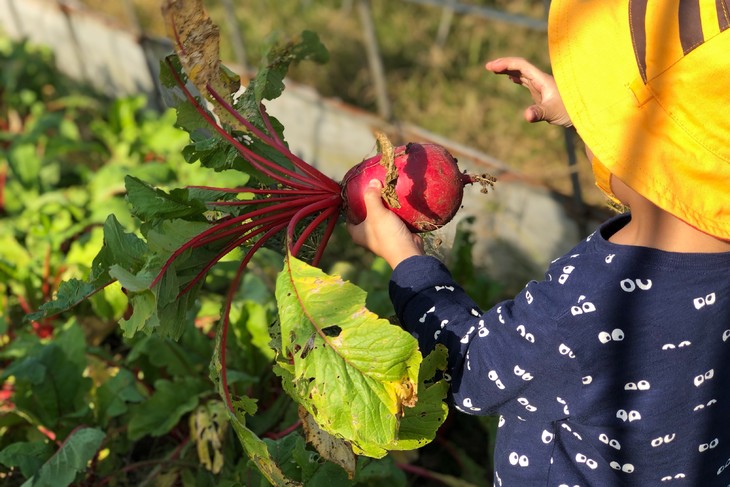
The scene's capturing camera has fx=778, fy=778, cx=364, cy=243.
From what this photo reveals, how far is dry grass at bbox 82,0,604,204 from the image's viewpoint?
462 cm

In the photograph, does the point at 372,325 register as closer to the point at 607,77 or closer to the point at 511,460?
the point at 511,460

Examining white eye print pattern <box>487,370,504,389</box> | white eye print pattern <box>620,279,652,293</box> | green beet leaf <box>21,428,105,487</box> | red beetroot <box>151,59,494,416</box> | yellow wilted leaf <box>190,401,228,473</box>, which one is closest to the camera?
white eye print pattern <box>620,279,652,293</box>

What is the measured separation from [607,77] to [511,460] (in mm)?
725

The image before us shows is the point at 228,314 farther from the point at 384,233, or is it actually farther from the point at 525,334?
the point at 525,334

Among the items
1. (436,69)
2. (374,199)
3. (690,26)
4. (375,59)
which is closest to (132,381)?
(374,199)

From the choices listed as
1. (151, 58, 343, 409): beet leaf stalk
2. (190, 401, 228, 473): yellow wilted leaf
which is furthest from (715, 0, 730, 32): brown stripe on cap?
(190, 401, 228, 473): yellow wilted leaf

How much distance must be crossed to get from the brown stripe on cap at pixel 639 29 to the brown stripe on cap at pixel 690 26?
0.18ft

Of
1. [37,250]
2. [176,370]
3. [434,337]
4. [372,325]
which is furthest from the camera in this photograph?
[37,250]

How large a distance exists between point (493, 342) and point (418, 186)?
40cm

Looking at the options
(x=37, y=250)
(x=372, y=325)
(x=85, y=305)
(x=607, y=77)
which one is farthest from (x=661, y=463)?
(x=37, y=250)

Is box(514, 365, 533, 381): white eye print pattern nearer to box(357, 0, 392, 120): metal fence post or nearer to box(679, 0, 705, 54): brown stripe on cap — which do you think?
box(679, 0, 705, 54): brown stripe on cap

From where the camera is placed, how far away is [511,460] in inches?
57.6

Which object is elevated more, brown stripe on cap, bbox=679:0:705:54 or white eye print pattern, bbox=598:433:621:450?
brown stripe on cap, bbox=679:0:705:54

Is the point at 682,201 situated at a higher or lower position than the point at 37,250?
higher
